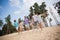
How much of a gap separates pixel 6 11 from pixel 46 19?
37.0 inches

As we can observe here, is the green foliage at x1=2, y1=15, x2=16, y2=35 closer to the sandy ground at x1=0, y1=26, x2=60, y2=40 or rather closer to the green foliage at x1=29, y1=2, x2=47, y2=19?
the sandy ground at x1=0, y1=26, x2=60, y2=40

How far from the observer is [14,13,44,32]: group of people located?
11.8ft

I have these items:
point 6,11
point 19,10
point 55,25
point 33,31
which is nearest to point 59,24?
point 55,25

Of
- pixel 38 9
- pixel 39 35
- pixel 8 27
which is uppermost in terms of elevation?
pixel 38 9

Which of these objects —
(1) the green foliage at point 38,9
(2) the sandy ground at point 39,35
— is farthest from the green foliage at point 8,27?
(1) the green foliage at point 38,9

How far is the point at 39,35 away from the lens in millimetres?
3533

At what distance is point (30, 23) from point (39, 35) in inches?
13.7

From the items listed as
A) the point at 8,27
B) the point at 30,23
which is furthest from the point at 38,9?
the point at 8,27

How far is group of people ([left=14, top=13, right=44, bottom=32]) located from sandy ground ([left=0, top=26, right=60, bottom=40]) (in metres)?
0.09

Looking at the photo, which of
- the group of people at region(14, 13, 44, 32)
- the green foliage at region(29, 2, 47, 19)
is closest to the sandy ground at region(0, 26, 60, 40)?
the group of people at region(14, 13, 44, 32)

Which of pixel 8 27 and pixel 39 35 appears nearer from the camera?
pixel 39 35

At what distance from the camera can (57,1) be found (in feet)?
12.0

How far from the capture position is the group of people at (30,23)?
11.8 feet

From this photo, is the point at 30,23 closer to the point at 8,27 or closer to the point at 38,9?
the point at 38,9
